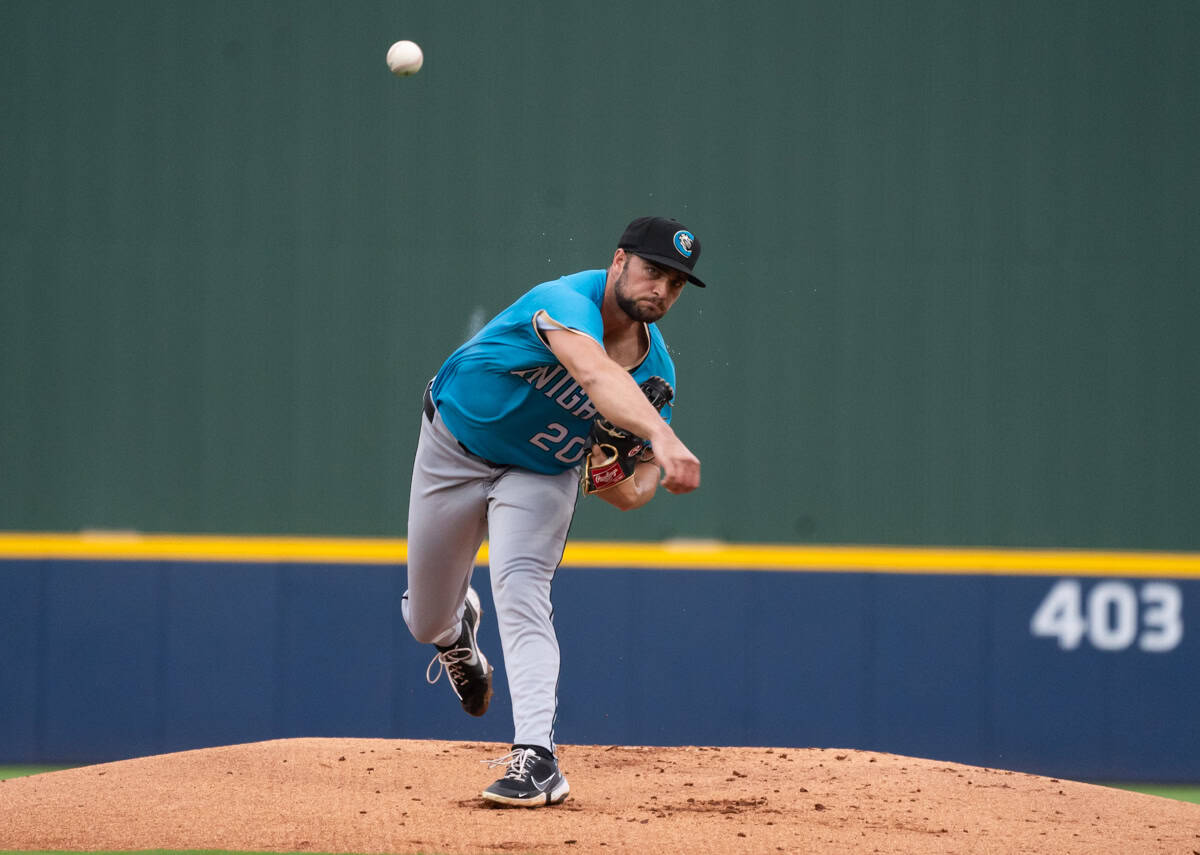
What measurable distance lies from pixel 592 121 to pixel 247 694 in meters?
2.95

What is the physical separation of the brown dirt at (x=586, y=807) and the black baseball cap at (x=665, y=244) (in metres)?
1.37

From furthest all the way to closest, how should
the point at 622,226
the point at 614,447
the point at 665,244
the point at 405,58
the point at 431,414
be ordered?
1. the point at 622,226
2. the point at 405,58
3. the point at 431,414
4. the point at 614,447
5. the point at 665,244

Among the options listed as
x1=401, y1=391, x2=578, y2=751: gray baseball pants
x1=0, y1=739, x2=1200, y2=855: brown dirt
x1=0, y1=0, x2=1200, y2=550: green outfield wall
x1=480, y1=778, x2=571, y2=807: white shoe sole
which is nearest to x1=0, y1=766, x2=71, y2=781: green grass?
x1=0, y1=0, x2=1200, y2=550: green outfield wall

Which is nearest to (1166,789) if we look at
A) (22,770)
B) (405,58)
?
(405,58)

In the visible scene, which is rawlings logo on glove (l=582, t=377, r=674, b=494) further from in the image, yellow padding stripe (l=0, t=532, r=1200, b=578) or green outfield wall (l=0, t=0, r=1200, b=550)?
green outfield wall (l=0, t=0, r=1200, b=550)

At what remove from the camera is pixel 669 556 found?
573cm

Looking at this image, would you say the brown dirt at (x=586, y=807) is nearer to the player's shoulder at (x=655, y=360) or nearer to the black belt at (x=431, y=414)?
the black belt at (x=431, y=414)

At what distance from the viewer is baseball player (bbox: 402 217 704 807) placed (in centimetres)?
330

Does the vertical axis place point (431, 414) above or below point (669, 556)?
above

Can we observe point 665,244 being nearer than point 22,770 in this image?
Yes

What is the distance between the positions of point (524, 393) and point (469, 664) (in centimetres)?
110

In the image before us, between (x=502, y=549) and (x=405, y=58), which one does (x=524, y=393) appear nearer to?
(x=502, y=549)

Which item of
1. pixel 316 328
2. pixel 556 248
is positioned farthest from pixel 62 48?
pixel 556 248

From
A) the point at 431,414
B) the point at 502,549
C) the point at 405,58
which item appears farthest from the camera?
the point at 405,58
